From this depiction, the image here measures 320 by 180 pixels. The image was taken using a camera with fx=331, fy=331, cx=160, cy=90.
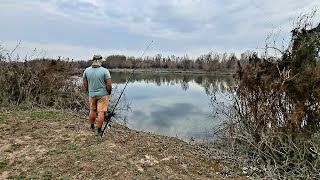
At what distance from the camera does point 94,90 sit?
24.6 feet

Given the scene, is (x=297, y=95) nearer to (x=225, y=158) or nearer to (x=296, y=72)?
(x=296, y=72)

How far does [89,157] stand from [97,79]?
73.7 inches

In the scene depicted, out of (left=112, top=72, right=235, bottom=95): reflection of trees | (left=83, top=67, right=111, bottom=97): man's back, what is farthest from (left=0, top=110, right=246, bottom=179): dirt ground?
(left=112, top=72, right=235, bottom=95): reflection of trees

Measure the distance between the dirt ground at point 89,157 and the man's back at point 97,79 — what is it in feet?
3.31

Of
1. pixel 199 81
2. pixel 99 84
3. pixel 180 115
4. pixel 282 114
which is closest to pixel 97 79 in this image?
pixel 99 84

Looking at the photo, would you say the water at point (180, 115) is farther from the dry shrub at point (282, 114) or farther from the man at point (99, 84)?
the man at point (99, 84)

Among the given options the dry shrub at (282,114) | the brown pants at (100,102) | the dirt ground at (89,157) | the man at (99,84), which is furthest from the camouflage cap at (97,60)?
the dry shrub at (282,114)

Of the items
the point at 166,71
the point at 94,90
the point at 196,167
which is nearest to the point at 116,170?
the point at 196,167

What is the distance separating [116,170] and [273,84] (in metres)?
4.03

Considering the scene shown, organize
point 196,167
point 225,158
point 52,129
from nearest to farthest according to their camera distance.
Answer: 1. point 196,167
2. point 225,158
3. point 52,129

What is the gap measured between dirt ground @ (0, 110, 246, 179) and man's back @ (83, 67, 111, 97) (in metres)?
1.01

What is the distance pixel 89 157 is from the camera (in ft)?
20.8

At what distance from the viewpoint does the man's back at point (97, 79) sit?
24.2ft

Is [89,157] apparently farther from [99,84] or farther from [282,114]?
[282,114]
